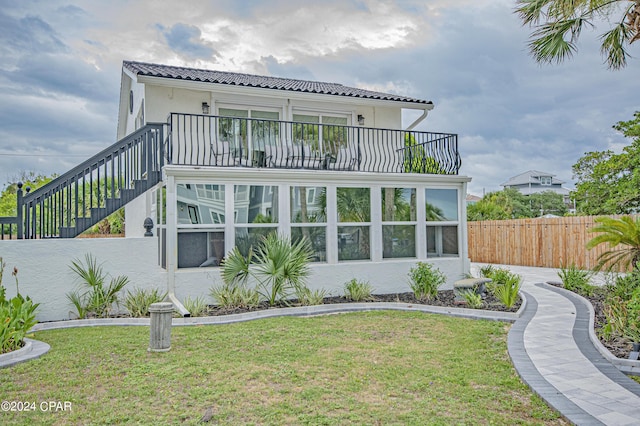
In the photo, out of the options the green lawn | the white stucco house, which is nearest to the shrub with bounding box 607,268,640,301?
the green lawn

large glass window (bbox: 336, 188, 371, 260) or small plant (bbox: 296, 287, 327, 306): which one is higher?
large glass window (bbox: 336, 188, 371, 260)

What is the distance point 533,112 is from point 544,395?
29.0 m

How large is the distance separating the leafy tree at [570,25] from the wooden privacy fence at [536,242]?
7020 mm

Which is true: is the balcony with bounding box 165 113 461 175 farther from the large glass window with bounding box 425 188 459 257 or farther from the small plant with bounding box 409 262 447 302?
the small plant with bounding box 409 262 447 302

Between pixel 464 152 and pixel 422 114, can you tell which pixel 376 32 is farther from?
pixel 464 152

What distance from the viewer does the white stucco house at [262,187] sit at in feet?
31.5

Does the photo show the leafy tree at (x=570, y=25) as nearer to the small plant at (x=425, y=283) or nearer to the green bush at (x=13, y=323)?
the small plant at (x=425, y=283)

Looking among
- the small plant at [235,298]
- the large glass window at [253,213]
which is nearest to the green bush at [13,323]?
the small plant at [235,298]

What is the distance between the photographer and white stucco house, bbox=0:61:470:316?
31.5 feet

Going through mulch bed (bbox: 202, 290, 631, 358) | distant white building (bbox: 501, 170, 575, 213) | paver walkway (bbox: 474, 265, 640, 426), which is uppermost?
distant white building (bbox: 501, 170, 575, 213)

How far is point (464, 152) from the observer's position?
40.9ft

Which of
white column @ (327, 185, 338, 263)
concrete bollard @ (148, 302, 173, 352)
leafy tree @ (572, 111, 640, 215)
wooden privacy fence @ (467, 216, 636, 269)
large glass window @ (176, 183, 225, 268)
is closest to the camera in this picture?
concrete bollard @ (148, 302, 173, 352)

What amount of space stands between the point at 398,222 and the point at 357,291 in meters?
2.43

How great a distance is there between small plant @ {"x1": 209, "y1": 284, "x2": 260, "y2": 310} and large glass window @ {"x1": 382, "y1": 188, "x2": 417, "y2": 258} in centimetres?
384
